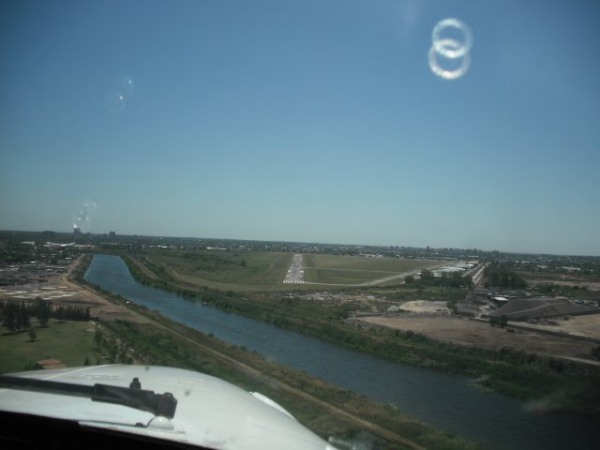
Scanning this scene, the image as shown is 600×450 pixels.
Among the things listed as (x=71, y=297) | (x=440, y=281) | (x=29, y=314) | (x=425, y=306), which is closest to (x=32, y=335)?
(x=29, y=314)

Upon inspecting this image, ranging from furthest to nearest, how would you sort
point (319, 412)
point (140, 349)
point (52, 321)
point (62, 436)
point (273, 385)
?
point (52, 321), point (140, 349), point (273, 385), point (319, 412), point (62, 436)

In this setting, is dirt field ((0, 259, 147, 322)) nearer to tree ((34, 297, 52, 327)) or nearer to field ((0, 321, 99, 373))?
tree ((34, 297, 52, 327))

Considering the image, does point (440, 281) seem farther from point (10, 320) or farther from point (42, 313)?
point (10, 320)

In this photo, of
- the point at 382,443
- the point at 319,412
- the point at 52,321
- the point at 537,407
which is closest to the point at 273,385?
the point at 319,412

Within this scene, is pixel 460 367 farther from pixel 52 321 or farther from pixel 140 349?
pixel 52 321

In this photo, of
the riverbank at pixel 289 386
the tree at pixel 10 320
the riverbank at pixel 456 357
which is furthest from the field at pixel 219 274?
the tree at pixel 10 320

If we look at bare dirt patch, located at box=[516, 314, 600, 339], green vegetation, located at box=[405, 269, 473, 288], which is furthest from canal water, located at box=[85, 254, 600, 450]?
green vegetation, located at box=[405, 269, 473, 288]
